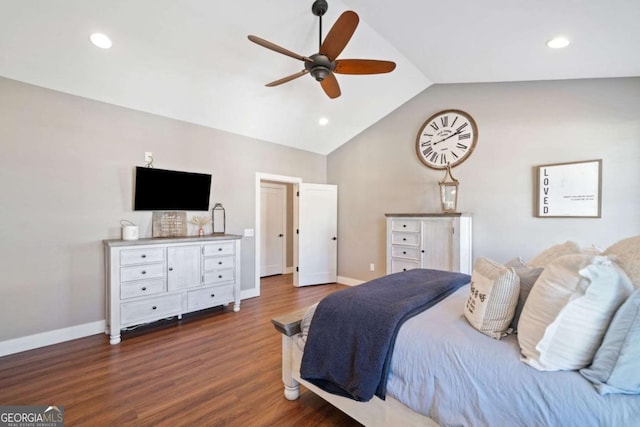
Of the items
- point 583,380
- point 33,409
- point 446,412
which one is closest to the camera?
point 583,380

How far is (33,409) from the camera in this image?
191cm

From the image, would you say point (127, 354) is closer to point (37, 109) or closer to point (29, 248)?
point (29, 248)

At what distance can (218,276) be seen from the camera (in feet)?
12.1

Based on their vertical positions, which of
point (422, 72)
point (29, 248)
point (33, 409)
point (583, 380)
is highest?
point (422, 72)

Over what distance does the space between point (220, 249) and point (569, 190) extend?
14.1 ft

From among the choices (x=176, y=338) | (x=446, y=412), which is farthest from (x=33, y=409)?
(x=446, y=412)

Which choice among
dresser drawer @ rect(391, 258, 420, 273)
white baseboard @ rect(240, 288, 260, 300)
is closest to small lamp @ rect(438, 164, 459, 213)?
dresser drawer @ rect(391, 258, 420, 273)

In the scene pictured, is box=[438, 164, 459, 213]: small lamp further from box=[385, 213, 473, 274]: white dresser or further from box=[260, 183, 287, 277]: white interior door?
box=[260, 183, 287, 277]: white interior door

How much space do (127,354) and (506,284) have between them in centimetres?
320

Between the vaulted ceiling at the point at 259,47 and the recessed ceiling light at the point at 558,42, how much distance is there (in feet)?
0.20

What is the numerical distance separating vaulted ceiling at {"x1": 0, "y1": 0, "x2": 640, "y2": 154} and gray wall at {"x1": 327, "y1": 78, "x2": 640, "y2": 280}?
25 cm

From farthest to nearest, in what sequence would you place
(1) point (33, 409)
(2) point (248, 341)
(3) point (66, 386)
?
(2) point (248, 341) → (3) point (66, 386) → (1) point (33, 409)

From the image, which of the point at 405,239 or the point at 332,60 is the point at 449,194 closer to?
the point at 405,239

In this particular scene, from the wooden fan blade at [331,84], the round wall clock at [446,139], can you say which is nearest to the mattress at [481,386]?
the wooden fan blade at [331,84]
